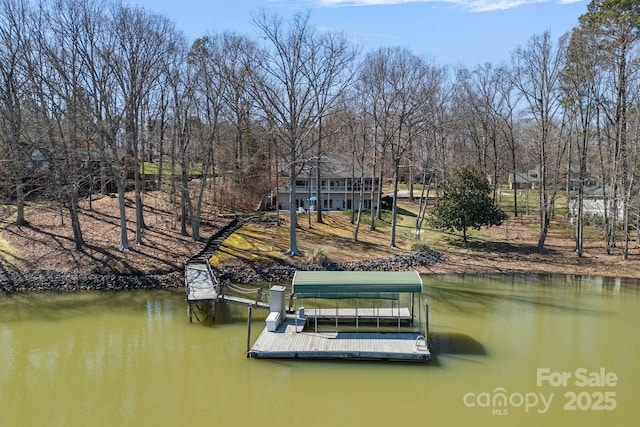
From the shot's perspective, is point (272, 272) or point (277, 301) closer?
point (277, 301)

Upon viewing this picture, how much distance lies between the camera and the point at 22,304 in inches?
809

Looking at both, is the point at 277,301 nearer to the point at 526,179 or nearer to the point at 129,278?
the point at 129,278

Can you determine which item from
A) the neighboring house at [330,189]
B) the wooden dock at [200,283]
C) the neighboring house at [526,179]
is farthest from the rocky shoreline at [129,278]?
the neighboring house at [526,179]

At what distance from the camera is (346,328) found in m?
17.8

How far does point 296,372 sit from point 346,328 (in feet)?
13.9

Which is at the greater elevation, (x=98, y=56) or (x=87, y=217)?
(x=98, y=56)

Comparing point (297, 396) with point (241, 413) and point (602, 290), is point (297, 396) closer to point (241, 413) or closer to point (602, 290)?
point (241, 413)

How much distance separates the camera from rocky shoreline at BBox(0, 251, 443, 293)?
22.8 m

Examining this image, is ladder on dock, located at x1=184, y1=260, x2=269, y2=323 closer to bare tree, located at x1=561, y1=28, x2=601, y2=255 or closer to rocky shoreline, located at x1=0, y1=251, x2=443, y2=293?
rocky shoreline, located at x1=0, y1=251, x2=443, y2=293

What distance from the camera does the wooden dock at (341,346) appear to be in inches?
571

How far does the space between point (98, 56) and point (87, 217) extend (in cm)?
1139

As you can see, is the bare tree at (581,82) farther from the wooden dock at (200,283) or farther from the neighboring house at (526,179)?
the wooden dock at (200,283)

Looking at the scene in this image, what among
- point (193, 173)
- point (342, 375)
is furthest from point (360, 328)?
point (193, 173)

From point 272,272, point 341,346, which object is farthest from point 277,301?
point 272,272
